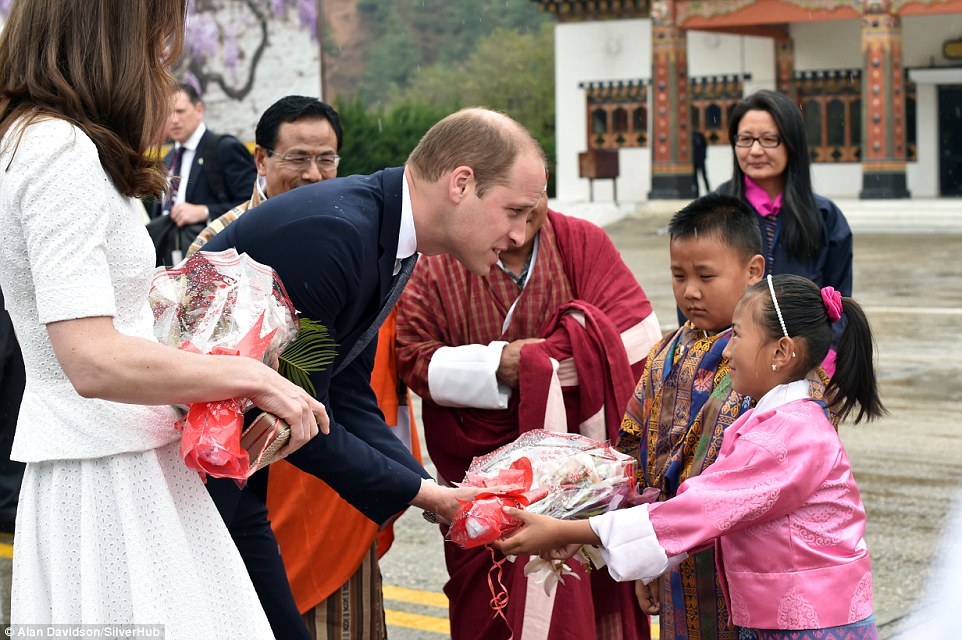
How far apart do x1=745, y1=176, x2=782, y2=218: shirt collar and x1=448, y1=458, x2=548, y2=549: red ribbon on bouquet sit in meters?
1.54

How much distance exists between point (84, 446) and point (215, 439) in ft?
0.66

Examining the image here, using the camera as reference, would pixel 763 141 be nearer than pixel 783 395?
No

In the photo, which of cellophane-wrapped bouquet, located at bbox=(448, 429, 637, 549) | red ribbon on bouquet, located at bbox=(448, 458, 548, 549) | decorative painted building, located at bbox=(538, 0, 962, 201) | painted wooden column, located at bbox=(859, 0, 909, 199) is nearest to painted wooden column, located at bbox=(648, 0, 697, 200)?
decorative painted building, located at bbox=(538, 0, 962, 201)

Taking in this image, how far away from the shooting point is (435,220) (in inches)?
104

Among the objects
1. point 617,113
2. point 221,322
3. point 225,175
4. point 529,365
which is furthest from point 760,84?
point 221,322

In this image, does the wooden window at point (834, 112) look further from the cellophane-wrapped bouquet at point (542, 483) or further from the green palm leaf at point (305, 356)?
the green palm leaf at point (305, 356)

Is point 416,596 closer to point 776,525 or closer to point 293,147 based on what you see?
point 293,147

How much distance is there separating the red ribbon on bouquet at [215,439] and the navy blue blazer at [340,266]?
494mm

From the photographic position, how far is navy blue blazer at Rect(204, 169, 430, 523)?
246 cm

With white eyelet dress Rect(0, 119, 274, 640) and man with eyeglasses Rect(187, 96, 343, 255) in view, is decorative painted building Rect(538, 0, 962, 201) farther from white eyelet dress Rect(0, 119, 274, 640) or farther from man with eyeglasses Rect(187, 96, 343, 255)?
white eyelet dress Rect(0, 119, 274, 640)

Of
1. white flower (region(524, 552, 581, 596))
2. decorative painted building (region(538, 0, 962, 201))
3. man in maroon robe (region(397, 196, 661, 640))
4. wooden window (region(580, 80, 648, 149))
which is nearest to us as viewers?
white flower (region(524, 552, 581, 596))

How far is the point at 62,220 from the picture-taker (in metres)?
1.82

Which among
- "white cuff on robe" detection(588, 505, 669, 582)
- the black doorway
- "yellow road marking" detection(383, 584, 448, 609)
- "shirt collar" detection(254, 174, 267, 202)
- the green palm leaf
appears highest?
the black doorway

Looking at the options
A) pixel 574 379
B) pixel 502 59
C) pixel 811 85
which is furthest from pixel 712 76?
pixel 574 379
